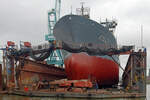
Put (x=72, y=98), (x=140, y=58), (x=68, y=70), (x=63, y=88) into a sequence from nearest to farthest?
(x=72, y=98) < (x=63, y=88) < (x=140, y=58) < (x=68, y=70)

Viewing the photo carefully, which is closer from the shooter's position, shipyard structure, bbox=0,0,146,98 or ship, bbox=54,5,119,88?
shipyard structure, bbox=0,0,146,98

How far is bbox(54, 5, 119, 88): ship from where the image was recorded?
19.9m

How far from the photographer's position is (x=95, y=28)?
22.5m

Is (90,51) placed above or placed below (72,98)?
above

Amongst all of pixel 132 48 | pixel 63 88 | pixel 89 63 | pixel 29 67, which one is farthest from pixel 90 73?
pixel 29 67

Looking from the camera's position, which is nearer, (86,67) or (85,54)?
(86,67)

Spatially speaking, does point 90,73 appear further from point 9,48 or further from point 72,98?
point 9,48

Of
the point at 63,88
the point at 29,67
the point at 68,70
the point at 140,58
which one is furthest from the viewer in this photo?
the point at 29,67

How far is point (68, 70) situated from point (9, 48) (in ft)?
23.9

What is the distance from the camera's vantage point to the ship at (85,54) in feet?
65.3

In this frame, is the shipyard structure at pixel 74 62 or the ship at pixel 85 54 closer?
the shipyard structure at pixel 74 62

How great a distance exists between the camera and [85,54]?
20.4 meters

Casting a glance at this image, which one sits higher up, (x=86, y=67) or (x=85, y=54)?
(x=85, y=54)

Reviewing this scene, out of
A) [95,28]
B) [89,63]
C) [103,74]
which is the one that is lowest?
[103,74]
